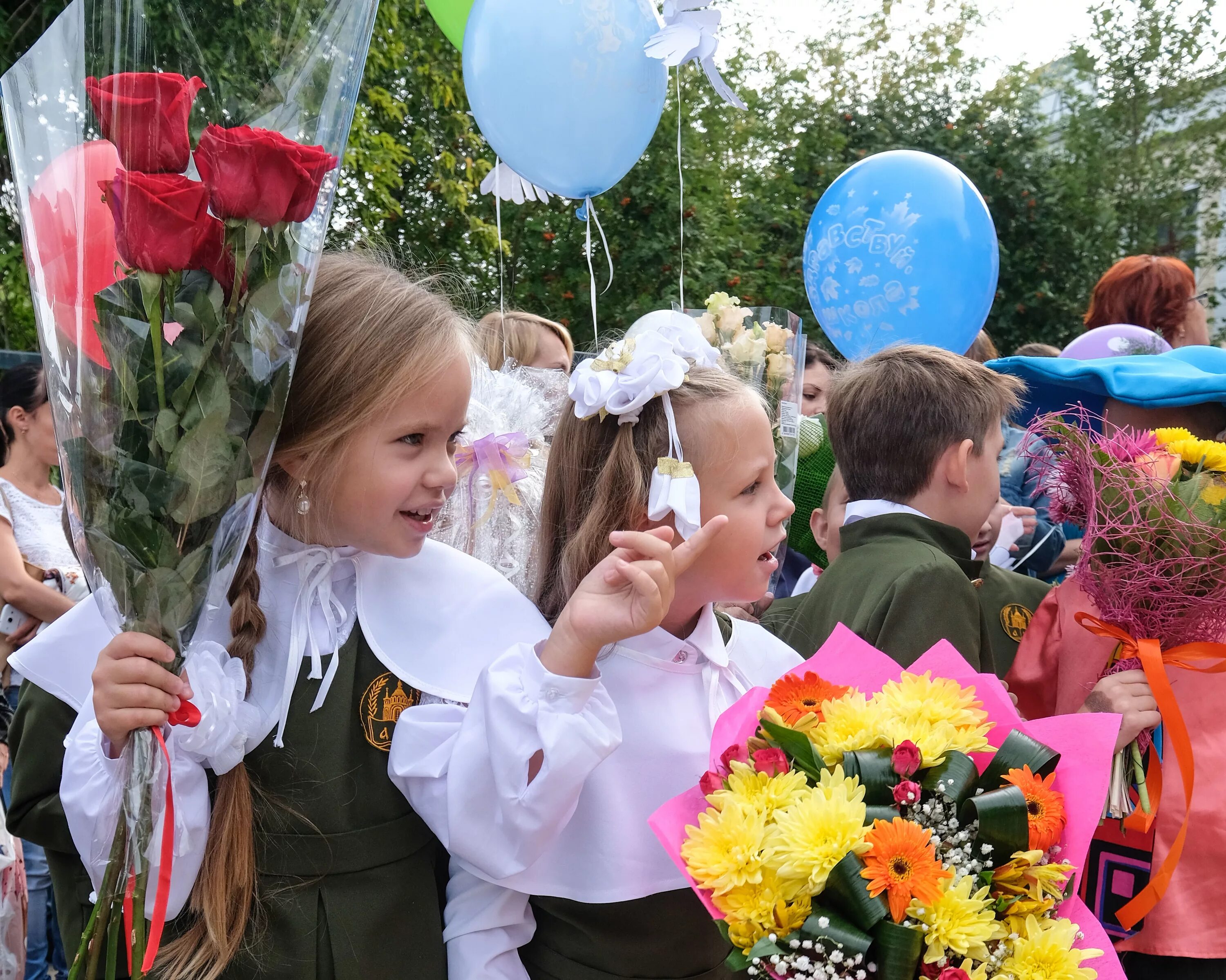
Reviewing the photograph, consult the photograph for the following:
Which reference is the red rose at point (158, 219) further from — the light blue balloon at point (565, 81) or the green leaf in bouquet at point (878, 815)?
the light blue balloon at point (565, 81)

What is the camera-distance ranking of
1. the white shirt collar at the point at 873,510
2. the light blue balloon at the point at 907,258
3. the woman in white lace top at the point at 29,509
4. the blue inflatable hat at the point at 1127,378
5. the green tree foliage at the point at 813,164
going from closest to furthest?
the blue inflatable hat at the point at 1127,378 < the white shirt collar at the point at 873,510 < the woman in white lace top at the point at 29,509 < the light blue balloon at the point at 907,258 < the green tree foliage at the point at 813,164

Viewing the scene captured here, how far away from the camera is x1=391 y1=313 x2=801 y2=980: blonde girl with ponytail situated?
1.56m

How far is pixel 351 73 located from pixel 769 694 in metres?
1.08

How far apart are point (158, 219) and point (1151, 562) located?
1.73m

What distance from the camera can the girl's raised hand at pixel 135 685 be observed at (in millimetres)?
1380

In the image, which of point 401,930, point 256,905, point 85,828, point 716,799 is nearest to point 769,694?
point 716,799

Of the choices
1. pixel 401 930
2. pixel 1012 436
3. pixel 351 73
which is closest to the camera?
pixel 351 73

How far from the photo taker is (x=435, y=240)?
1102cm

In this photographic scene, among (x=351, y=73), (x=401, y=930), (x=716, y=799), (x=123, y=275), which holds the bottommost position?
(x=401, y=930)

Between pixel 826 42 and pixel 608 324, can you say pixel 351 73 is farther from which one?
pixel 826 42

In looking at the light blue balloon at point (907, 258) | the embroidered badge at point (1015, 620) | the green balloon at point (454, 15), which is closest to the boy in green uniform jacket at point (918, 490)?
the embroidered badge at point (1015, 620)

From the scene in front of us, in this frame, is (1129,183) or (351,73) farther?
(1129,183)

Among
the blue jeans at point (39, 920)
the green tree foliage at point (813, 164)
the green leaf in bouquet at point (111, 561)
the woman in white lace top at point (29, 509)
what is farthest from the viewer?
the green tree foliage at point (813, 164)

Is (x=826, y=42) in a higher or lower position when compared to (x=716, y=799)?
higher
